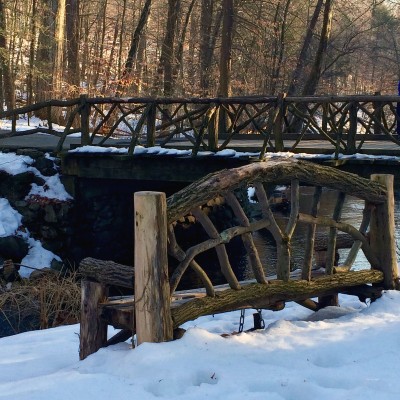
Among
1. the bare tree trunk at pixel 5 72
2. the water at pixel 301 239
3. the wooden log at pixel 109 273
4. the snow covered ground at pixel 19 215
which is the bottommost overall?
the water at pixel 301 239

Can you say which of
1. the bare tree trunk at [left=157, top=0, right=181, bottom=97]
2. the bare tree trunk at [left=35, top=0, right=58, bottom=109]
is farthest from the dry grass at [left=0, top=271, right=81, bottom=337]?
the bare tree trunk at [left=157, top=0, right=181, bottom=97]

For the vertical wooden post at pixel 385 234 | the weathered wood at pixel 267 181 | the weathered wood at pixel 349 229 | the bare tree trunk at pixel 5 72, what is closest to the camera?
the weathered wood at pixel 267 181

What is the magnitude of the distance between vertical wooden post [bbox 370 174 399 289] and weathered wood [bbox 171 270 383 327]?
10 centimetres

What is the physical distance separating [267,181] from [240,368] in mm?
1516

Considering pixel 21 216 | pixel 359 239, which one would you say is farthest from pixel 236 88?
pixel 359 239

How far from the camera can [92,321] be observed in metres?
4.69

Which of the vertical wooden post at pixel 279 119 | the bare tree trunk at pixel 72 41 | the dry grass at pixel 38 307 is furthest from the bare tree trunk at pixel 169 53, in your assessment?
the dry grass at pixel 38 307

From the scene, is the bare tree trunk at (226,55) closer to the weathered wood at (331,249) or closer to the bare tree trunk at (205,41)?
the bare tree trunk at (205,41)

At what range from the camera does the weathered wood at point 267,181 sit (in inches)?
184

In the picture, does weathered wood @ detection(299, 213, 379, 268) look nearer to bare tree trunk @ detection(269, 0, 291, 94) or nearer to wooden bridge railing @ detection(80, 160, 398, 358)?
wooden bridge railing @ detection(80, 160, 398, 358)

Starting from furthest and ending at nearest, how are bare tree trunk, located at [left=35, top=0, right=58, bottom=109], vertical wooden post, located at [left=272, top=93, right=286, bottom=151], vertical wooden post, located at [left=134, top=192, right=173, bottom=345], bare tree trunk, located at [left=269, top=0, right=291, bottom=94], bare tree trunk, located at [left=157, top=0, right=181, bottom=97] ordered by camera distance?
bare tree trunk, located at [left=269, top=0, right=291, bottom=94] → bare tree trunk, located at [left=157, top=0, right=181, bottom=97] → bare tree trunk, located at [left=35, top=0, right=58, bottom=109] → vertical wooden post, located at [left=272, top=93, right=286, bottom=151] → vertical wooden post, located at [left=134, top=192, right=173, bottom=345]

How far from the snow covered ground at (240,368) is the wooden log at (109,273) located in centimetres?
42

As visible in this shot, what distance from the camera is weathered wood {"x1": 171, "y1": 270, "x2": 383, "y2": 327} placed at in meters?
4.73

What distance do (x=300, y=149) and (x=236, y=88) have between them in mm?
20334
